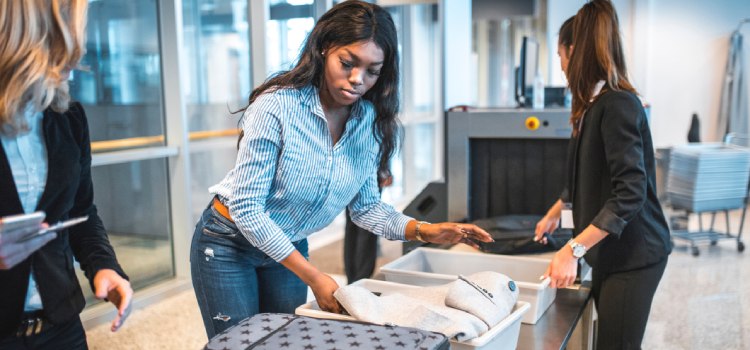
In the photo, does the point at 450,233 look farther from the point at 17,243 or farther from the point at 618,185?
the point at 17,243

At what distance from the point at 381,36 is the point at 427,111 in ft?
20.8

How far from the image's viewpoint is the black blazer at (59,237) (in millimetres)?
999

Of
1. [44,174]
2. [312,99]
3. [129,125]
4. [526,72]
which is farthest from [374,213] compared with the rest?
[129,125]

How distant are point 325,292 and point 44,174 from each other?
535mm

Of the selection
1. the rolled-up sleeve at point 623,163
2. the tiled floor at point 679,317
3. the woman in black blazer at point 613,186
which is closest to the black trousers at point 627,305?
the woman in black blazer at point 613,186

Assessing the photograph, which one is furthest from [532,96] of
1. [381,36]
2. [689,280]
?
[381,36]

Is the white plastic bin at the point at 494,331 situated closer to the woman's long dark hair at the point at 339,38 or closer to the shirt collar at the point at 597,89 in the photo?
the woman's long dark hair at the point at 339,38

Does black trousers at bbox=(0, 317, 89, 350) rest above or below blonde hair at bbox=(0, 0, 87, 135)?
below

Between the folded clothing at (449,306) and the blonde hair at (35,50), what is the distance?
0.60 meters

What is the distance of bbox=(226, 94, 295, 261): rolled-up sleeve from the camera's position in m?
1.30

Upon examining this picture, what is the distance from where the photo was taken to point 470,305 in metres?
1.21

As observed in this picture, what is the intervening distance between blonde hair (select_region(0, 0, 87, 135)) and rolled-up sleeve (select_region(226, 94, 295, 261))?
398mm

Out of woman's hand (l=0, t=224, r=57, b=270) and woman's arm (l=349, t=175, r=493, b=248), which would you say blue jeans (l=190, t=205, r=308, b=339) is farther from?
woman's hand (l=0, t=224, r=57, b=270)

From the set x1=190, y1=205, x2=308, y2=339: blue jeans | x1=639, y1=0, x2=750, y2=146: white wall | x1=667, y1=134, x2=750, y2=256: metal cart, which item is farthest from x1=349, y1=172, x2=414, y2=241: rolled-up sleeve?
x1=639, y1=0, x2=750, y2=146: white wall
